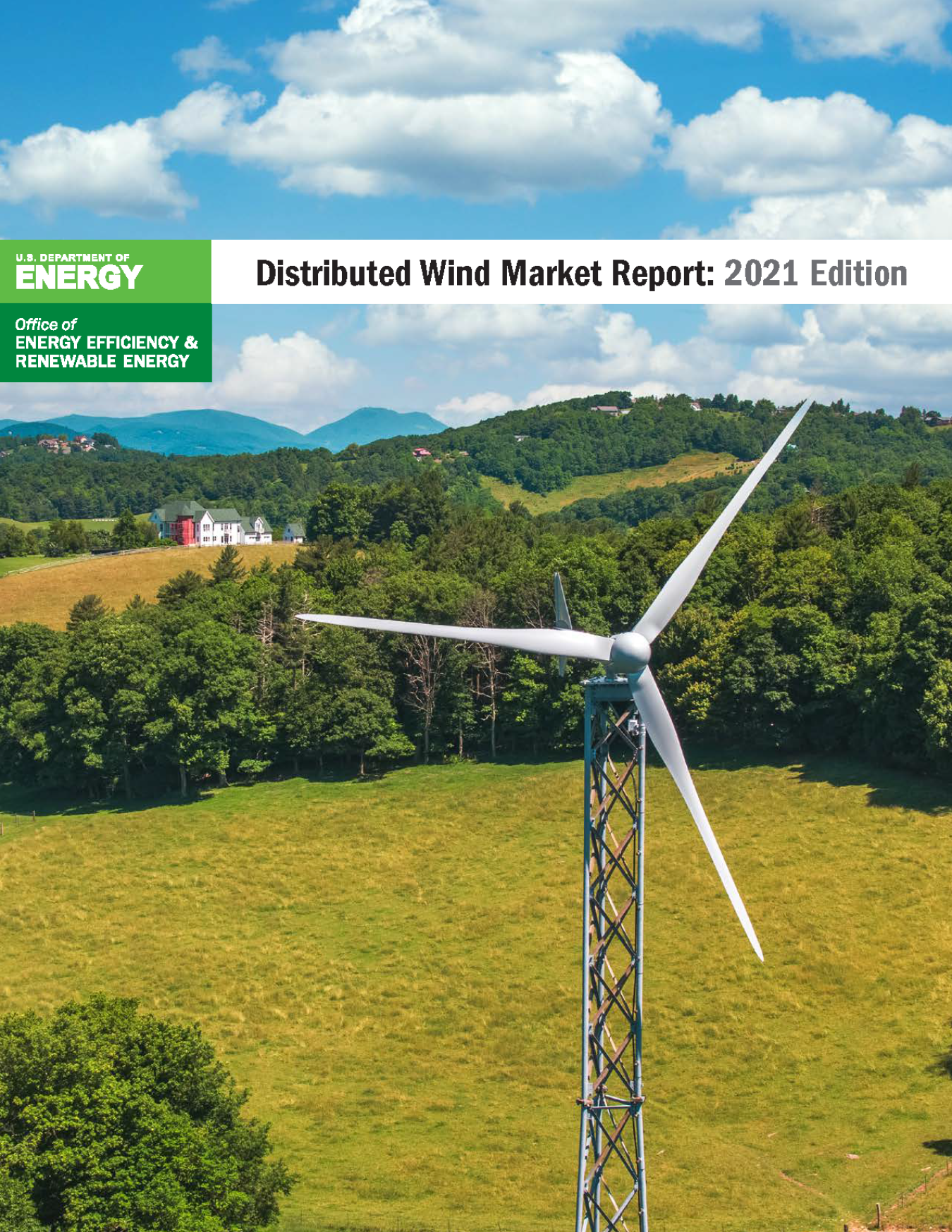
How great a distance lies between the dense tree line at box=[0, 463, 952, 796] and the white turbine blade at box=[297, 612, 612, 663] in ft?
188

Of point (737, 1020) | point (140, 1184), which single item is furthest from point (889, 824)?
point (140, 1184)

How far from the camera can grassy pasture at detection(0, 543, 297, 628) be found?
156500mm

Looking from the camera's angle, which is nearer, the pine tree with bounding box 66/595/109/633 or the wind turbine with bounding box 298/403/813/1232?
the wind turbine with bounding box 298/403/813/1232

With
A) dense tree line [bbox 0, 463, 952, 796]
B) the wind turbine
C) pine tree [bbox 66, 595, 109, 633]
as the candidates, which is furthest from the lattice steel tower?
pine tree [bbox 66, 595, 109, 633]

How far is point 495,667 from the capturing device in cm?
11150

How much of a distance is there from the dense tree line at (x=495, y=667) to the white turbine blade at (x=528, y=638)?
57.3m

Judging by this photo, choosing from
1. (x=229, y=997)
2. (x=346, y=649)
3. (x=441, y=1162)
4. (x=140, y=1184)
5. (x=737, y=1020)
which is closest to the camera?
(x=140, y=1184)

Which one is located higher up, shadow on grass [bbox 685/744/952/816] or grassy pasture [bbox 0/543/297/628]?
grassy pasture [bbox 0/543/297/628]

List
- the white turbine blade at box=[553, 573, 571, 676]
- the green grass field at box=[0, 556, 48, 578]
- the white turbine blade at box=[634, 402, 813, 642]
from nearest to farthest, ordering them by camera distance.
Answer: the white turbine blade at box=[634, 402, 813, 642] → the white turbine blade at box=[553, 573, 571, 676] → the green grass field at box=[0, 556, 48, 578]

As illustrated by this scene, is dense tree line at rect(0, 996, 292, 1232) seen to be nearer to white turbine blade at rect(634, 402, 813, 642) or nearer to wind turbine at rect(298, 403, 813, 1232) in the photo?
wind turbine at rect(298, 403, 813, 1232)

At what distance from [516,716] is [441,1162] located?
172 feet

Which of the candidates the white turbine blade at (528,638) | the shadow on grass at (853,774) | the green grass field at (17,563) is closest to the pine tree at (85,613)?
the green grass field at (17,563)

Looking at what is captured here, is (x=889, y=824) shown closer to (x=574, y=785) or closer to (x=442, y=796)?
(x=574, y=785)

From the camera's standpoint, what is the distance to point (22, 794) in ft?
357
